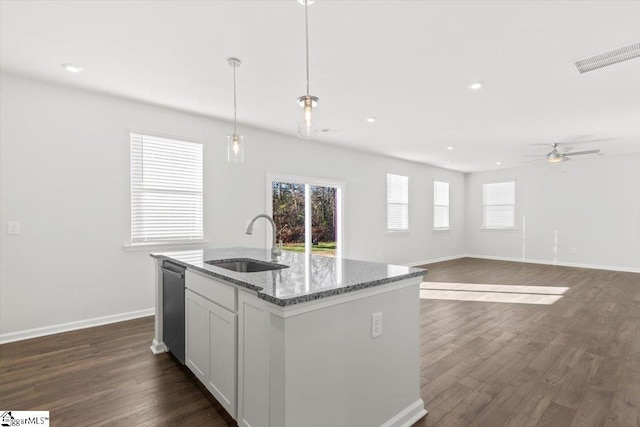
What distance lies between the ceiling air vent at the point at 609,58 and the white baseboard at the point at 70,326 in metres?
5.37

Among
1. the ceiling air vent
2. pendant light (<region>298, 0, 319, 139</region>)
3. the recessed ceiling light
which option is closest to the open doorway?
the recessed ceiling light

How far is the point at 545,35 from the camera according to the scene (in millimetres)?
2521

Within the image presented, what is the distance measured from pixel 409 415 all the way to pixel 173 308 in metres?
1.95

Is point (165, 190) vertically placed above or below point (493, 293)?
above

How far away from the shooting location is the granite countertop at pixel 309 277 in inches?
57.8

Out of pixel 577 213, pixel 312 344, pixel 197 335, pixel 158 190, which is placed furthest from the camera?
pixel 577 213

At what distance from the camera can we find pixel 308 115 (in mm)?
2033

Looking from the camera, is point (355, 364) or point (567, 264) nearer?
point (355, 364)

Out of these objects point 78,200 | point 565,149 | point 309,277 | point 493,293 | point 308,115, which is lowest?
point 493,293

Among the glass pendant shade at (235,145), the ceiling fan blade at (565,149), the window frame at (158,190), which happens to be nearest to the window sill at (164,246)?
the window frame at (158,190)

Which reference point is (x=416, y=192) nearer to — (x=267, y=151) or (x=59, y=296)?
(x=267, y=151)

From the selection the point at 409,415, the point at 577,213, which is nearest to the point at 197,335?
the point at 409,415

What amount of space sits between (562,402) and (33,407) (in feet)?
11.4

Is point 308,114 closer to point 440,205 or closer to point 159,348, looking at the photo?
point 159,348
